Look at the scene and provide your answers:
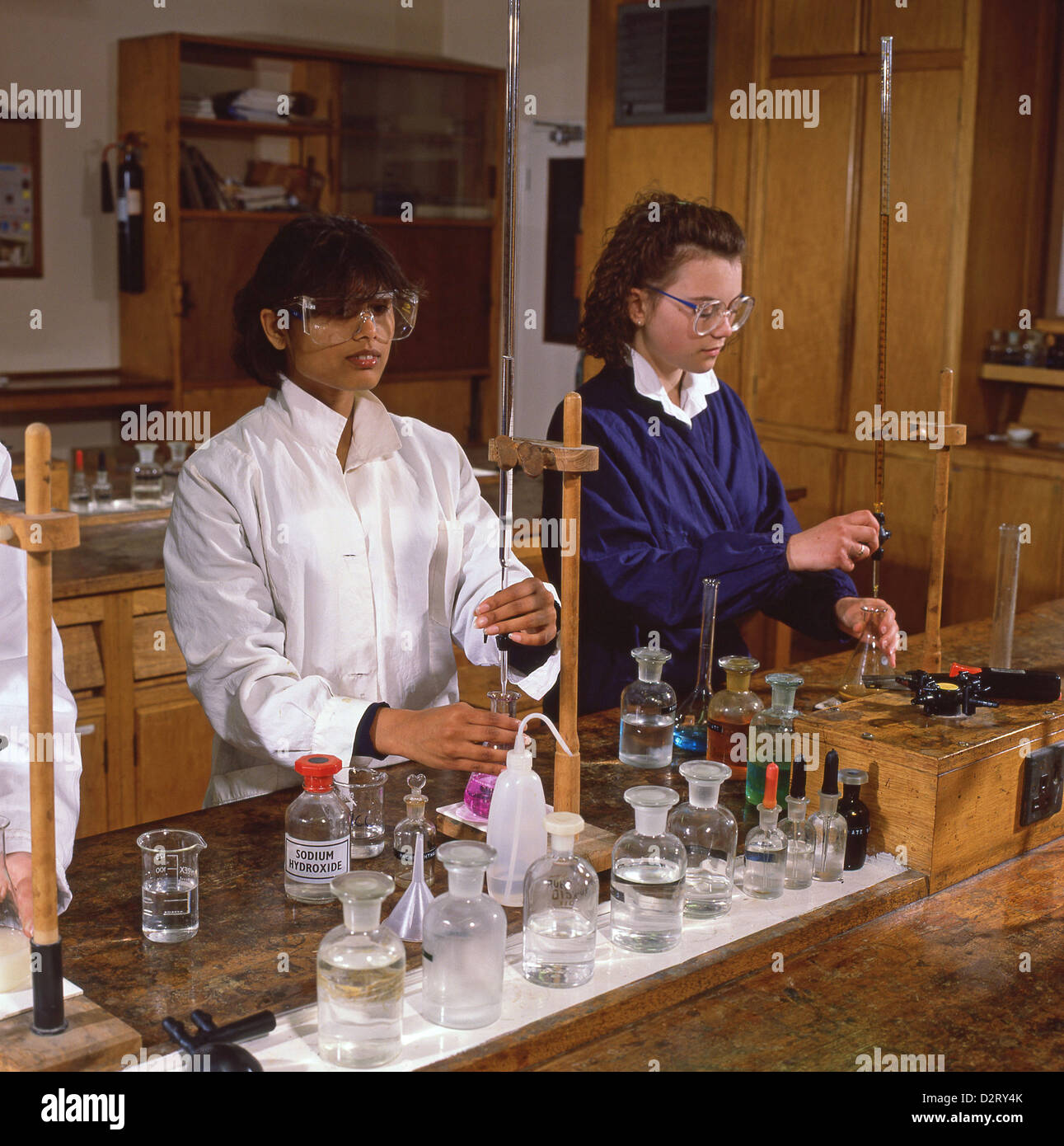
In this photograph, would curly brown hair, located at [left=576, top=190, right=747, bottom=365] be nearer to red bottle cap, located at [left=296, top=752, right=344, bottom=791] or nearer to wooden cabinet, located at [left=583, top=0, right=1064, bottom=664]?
red bottle cap, located at [left=296, top=752, right=344, bottom=791]

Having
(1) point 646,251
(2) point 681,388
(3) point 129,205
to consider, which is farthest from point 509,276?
(3) point 129,205

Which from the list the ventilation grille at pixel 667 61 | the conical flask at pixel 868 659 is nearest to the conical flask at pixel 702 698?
the conical flask at pixel 868 659

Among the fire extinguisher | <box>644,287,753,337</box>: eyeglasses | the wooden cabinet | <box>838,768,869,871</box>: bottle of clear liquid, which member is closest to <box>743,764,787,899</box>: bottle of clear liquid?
<box>838,768,869,871</box>: bottle of clear liquid

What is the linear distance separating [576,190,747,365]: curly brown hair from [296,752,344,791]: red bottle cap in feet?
4.25

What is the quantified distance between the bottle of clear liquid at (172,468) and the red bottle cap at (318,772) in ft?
9.16

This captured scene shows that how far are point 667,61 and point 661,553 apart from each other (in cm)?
348

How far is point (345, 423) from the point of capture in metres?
2.25

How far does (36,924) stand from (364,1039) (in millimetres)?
327

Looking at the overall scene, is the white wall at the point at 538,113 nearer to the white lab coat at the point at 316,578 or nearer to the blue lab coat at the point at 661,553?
the blue lab coat at the point at 661,553

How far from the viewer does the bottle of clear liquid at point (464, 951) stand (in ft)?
4.52

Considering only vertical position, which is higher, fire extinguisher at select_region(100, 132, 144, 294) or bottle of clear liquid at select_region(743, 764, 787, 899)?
fire extinguisher at select_region(100, 132, 144, 294)

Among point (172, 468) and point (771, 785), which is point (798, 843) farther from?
point (172, 468)

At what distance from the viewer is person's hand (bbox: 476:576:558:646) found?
74.9 inches

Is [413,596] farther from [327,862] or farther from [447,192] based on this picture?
[447,192]
